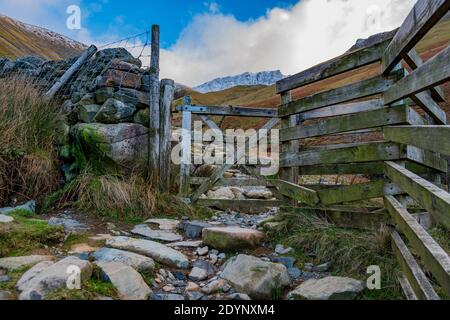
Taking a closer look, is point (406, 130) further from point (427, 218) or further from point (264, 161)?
point (264, 161)

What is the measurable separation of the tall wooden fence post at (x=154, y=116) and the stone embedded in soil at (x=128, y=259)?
2.75m

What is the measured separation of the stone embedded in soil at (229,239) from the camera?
149 inches

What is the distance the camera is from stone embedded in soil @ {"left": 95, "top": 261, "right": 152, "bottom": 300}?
246 centimetres

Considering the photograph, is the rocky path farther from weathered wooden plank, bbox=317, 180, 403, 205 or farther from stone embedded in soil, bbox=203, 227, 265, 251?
weathered wooden plank, bbox=317, 180, 403, 205

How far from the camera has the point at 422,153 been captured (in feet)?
11.0

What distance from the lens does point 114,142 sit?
228 inches

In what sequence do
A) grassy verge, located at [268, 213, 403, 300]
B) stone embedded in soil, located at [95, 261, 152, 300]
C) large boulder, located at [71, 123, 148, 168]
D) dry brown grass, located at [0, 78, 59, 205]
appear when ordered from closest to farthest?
1. stone embedded in soil, located at [95, 261, 152, 300]
2. grassy verge, located at [268, 213, 403, 300]
3. dry brown grass, located at [0, 78, 59, 205]
4. large boulder, located at [71, 123, 148, 168]

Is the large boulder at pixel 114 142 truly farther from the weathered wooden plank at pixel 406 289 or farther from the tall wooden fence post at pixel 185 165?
the weathered wooden plank at pixel 406 289

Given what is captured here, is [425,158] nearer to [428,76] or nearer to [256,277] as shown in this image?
[428,76]

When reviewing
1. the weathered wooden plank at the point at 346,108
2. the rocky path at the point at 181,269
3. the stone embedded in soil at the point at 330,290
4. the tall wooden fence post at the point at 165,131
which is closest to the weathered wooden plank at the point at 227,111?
the tall wooden fence post at the point at 165,131

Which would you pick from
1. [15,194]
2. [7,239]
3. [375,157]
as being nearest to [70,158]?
[15,194]

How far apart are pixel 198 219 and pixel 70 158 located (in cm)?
270

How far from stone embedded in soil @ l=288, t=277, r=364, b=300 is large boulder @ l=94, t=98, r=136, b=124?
15.2ft

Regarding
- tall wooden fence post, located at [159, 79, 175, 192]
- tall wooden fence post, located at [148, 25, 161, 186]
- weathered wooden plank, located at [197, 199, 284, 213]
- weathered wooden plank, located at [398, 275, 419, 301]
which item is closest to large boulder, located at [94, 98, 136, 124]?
tall wooden fence post, located at [148, 25, 161, 186]
